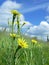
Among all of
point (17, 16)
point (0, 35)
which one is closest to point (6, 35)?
point (0, 35)

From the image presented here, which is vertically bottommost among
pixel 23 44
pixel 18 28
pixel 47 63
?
pixel 47 63

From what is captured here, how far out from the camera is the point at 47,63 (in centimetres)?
370

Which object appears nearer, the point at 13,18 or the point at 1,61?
the point at 13,18

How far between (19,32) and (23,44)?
0.85 meters

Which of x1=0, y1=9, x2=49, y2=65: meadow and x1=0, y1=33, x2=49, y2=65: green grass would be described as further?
x1=0, y1=33, x2=49, y2=65: green grass

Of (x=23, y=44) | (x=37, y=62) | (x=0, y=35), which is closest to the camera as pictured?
(x=23, y=44)

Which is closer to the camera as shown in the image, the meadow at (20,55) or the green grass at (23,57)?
the meadow at (20,55)

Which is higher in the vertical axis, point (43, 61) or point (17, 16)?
point (17, 16)

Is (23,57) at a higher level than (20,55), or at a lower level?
lower

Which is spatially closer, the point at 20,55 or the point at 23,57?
the point at 20,55

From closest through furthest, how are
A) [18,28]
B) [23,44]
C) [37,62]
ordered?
[23,44] → [18,28] → [37,62]

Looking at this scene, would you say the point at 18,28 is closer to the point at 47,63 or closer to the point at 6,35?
the point at 47,63

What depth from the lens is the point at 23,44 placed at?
2631 mm

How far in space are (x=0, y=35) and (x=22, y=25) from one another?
5107 millimetres
